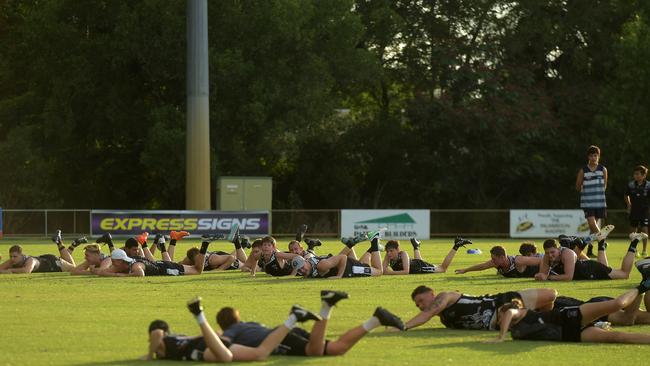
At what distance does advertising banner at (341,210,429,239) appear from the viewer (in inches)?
1928

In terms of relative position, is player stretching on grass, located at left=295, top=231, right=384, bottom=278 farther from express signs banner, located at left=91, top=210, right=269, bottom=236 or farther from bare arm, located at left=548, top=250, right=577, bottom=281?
express signs banner, located at left=91, top=210, right=269, bottom=236

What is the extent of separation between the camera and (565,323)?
43.5ft

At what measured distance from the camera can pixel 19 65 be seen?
5919cm

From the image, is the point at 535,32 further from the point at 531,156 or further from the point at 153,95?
the point at 153,95

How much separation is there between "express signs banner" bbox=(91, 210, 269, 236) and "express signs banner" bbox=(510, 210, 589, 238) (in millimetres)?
12543

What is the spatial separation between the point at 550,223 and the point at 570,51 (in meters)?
12.6

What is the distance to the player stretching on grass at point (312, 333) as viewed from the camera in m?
11.7

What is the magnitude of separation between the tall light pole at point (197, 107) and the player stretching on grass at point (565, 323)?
1289 inches

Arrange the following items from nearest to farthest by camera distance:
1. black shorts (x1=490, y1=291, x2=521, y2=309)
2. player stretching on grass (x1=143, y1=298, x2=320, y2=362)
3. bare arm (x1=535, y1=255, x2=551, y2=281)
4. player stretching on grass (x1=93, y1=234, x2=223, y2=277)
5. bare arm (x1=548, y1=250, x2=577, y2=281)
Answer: player stretching on grass (x1=143, y1=298, x2=320, y2=362) < black shorts (x1=490, y1=291, x2=521, y2=309) < bare arm (x1=548, y1=250, x2=577, y2=281) < bare arm (x1=535, y1=255, x2=551, y2=281) < player stretching on grass (x1=93, y1=234, x2=223, y2=277)

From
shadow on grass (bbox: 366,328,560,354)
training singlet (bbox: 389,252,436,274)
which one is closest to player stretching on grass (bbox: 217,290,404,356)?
shadow on grass (bbox: 366,328,560,354)

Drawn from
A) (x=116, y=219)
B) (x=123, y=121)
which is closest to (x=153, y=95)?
(x=123, y=121)

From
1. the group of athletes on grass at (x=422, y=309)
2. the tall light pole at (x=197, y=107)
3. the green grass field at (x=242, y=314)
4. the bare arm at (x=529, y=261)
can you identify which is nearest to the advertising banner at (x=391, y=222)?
the tall light pole at (x=197, y=107)

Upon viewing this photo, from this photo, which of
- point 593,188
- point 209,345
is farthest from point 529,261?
point 209,345

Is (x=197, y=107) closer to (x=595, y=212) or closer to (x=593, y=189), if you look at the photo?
(x=595, y=212)
